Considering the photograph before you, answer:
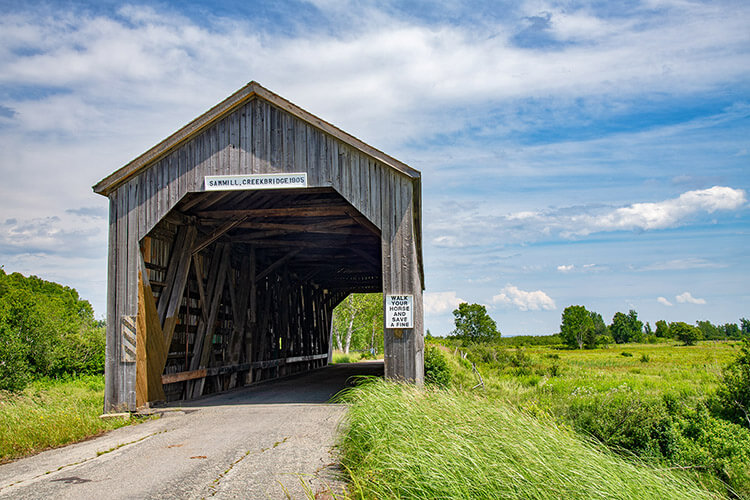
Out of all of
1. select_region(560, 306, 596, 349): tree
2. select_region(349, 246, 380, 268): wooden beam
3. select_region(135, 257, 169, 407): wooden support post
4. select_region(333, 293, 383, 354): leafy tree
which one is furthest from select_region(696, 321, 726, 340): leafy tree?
select_region(135, 257, 169, 407): wooden support post

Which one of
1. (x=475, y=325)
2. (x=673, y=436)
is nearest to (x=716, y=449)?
(x=673, y=436)

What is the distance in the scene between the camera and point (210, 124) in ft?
37.6

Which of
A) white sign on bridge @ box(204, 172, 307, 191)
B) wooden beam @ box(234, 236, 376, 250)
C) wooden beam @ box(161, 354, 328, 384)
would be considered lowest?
wooden beam @ box(161, 354, 328, 384)

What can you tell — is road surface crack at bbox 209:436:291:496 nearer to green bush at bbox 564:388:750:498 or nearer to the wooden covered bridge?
the wooden covered bridge

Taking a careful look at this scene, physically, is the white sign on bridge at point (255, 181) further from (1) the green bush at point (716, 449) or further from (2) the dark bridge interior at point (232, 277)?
(1) the green bush at point (716, 449)

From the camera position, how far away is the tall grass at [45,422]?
781 cm

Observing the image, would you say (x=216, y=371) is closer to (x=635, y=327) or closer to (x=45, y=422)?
(x=45, y=422)

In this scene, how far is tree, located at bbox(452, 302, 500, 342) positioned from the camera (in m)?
35.7

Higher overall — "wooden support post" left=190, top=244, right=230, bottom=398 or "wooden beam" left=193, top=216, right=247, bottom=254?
"wooden beam" left=193, top=216, right=247, bottom=254

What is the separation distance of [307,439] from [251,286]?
10.0 metres

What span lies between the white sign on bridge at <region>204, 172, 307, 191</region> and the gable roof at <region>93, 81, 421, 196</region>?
91 centimetres

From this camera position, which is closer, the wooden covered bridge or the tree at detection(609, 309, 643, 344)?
the wooden covered bridge

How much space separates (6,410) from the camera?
943 centimetres

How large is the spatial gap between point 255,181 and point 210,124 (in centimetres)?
143
